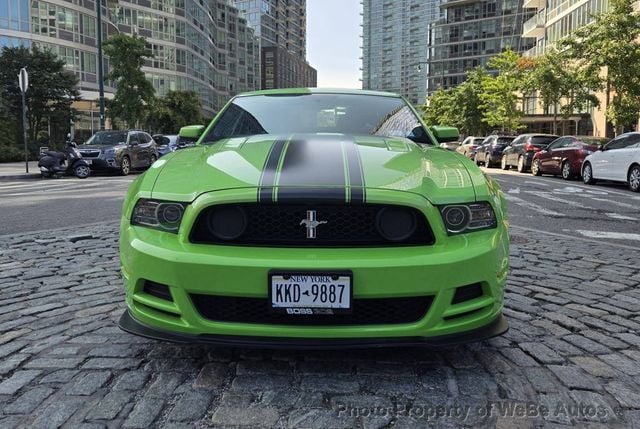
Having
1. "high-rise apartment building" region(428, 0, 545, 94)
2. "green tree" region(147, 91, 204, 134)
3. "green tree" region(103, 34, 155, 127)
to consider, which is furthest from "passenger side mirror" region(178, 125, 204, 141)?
"high-rise apartment building" region(428, 0, 545, 94)

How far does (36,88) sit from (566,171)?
29333mm

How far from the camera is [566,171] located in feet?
61.3

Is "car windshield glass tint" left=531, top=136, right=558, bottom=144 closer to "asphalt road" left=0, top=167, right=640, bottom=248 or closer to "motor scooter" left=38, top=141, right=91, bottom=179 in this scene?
"asphalt road" left=0, top=167, right=640, bottom=248

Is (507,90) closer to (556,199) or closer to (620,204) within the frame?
(556,199)

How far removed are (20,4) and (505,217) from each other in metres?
44.2

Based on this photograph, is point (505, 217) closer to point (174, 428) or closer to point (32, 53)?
point (174, 428)

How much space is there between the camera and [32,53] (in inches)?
1355

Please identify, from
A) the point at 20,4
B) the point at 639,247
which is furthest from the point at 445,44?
the point at 639,247

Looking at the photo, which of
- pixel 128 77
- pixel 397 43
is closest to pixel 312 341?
pixel 128 77

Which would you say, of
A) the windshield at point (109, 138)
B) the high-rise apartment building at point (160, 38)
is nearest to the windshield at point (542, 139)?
the windshield at point (109, 138)

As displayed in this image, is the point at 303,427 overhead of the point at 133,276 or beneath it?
beneath

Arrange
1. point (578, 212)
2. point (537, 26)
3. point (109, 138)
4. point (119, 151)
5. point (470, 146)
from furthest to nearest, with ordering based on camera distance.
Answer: point (537, 26), point (470, 146), point (109, 138), point (119, 151), point (578, 212)

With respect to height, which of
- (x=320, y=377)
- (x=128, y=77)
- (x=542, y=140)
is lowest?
(x=320, y=377)

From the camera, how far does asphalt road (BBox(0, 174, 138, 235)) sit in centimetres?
834
